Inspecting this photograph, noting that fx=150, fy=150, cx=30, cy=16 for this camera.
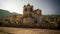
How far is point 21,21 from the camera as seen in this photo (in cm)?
480

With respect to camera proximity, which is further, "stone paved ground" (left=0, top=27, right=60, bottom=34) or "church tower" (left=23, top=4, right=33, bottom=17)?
"church tower" (left=23, top=4, right=33, bottom=17)

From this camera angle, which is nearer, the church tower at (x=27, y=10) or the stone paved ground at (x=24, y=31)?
the stone paved ground at (x=24, y=31)

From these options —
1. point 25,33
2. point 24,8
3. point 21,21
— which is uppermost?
point 24,8

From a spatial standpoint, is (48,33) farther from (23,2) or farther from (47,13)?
(23,2)

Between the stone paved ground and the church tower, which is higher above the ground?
the church tower

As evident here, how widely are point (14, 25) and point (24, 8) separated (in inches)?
25.1

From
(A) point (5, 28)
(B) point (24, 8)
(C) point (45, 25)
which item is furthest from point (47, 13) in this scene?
(A) point (5, 28)

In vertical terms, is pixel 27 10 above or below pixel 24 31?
above

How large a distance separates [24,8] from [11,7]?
457 mm

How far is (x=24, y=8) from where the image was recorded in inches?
192

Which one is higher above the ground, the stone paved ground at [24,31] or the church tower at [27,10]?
the church tower at [27,10]

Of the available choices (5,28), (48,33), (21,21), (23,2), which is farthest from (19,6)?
(48,33)

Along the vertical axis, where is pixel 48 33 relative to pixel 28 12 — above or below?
below

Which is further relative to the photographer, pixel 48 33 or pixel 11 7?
pixel 11 7
